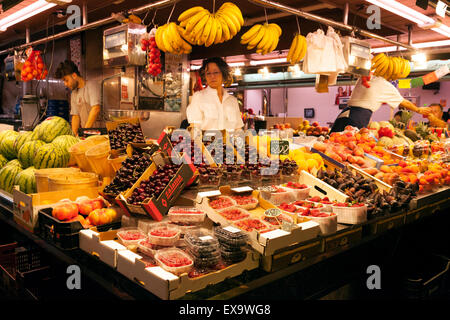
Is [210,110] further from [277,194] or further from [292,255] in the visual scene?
[292,255]

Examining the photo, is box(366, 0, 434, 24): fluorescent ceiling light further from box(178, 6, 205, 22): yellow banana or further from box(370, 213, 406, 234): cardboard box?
box(370, 213, 406, 234): cardboard box

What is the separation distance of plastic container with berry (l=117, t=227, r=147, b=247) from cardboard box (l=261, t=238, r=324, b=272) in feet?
2.19

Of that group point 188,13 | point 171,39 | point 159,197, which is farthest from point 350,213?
point 171,39

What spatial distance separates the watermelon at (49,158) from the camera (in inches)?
127

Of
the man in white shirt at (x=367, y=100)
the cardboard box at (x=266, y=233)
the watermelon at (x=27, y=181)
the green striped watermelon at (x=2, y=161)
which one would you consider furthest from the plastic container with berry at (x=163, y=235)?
the man in white shirt at (x=367, y=100)

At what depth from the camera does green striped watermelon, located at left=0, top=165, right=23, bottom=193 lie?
3.34 meters

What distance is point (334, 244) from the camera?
85.8 inches

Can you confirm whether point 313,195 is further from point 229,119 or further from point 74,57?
point 74,57

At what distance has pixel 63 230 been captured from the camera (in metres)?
2.04

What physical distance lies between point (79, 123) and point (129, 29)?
3.35m

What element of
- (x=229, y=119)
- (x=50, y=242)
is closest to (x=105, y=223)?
(x=50, y=242)

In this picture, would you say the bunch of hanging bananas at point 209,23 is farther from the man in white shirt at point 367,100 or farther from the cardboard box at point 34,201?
the man in white shirt at point 367,100
